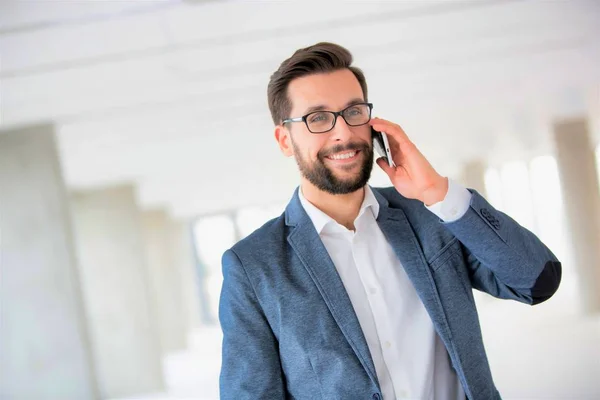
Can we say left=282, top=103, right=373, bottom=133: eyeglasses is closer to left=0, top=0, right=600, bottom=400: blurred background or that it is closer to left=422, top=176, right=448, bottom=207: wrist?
left=422, top=176, right=448, bottom=207: wrist

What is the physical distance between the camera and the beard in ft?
→ 5.93

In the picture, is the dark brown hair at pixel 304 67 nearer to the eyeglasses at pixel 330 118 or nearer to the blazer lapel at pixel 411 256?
the eyeglasses at pixel 330 118

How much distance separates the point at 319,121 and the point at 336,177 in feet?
0.65

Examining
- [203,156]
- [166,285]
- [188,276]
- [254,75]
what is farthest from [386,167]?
[166,285]

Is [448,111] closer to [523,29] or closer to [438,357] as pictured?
[523,29]

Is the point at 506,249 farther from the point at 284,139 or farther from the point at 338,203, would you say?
the point at 284,139

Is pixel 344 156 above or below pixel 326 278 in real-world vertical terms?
above

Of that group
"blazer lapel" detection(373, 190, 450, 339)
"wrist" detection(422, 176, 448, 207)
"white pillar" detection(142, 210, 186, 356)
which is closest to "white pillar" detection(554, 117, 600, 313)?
"blazer lapel" detection(373, 190, 450, 339)

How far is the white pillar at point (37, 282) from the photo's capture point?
4.57m

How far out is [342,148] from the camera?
1799 millimetres

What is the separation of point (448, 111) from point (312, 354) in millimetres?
2860

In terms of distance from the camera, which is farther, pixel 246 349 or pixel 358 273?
pixel 358 273

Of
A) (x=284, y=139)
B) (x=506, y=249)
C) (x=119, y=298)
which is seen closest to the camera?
(x=506, y=249)

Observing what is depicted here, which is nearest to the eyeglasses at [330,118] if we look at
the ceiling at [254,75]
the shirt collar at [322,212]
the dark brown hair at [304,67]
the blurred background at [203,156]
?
the dark brown hair at [304,67]
